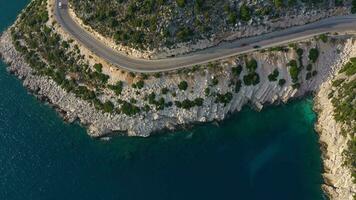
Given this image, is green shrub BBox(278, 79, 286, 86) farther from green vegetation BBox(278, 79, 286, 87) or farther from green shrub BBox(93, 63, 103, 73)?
green shrub BBox(93, 63, 103, 73)

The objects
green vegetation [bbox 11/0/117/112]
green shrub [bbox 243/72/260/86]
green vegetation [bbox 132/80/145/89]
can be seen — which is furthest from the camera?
green vegetation [bbox 11/0/117/112]

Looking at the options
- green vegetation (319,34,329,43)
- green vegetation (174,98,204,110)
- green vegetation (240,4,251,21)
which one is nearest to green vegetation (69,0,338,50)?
green vegetation (240,4,251,21)

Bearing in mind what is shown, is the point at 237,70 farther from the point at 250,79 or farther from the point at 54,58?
the point at 54,58

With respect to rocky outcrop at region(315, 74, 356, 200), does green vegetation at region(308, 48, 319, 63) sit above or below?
above

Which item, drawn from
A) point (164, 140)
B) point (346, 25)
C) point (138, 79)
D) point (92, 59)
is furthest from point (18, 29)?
point (346, 25)

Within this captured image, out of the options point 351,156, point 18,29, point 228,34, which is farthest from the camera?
point 18,29

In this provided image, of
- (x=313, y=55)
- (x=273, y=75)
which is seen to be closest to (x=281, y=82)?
(x=273, y=75)

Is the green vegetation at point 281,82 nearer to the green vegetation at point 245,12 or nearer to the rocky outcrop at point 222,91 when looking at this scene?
the rocky outcrop at point 222,91

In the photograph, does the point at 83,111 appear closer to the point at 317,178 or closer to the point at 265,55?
the point at 265,55
